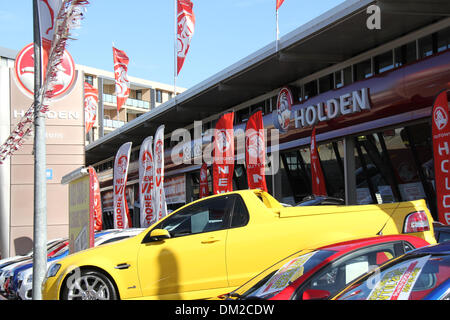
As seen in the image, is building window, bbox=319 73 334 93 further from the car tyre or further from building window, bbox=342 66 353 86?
the car tyre

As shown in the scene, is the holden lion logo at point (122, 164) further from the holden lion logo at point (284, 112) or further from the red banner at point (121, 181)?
the holden lion logo at point (284, 112)

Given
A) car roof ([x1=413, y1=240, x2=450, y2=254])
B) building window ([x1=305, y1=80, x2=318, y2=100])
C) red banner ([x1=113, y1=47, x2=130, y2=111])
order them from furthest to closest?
red banner ([x1=113, y1=47, x2=130, y2=111]), building window ([x1=305, y1=80, x2=318, y2=100]), car roof ([x1=413, y1=240, x2=450, y2=254])

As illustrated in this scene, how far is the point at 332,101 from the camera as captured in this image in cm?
1484

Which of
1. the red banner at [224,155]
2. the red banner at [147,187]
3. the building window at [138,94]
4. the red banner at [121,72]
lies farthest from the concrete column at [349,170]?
the building window at [138,94]

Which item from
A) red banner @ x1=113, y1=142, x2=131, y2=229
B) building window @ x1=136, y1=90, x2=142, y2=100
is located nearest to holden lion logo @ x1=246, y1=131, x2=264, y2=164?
red banner @ x1=113, y1=142, x2=131, y2=229

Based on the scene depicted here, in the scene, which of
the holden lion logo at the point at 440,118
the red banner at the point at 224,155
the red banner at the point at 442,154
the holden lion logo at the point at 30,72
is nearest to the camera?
the red banner at the point at 442,154

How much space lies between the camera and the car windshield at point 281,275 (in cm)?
432

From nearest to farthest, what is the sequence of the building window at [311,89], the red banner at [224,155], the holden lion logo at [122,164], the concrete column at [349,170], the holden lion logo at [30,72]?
1. the holden lion logo at [30,72]
2. the red banner at [224,155]
3. the concrete column at [349,170]
4. the building window at [311,89]
5. the holden lion logo at [122,164]

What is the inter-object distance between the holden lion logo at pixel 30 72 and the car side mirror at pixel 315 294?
33.1ft

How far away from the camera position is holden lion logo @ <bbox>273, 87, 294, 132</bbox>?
55.7 feet

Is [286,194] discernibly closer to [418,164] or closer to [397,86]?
[418,164]

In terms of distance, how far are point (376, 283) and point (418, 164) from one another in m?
12.1

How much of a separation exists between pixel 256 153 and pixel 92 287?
8.30 metres

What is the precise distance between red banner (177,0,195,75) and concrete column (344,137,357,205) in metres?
8.51
